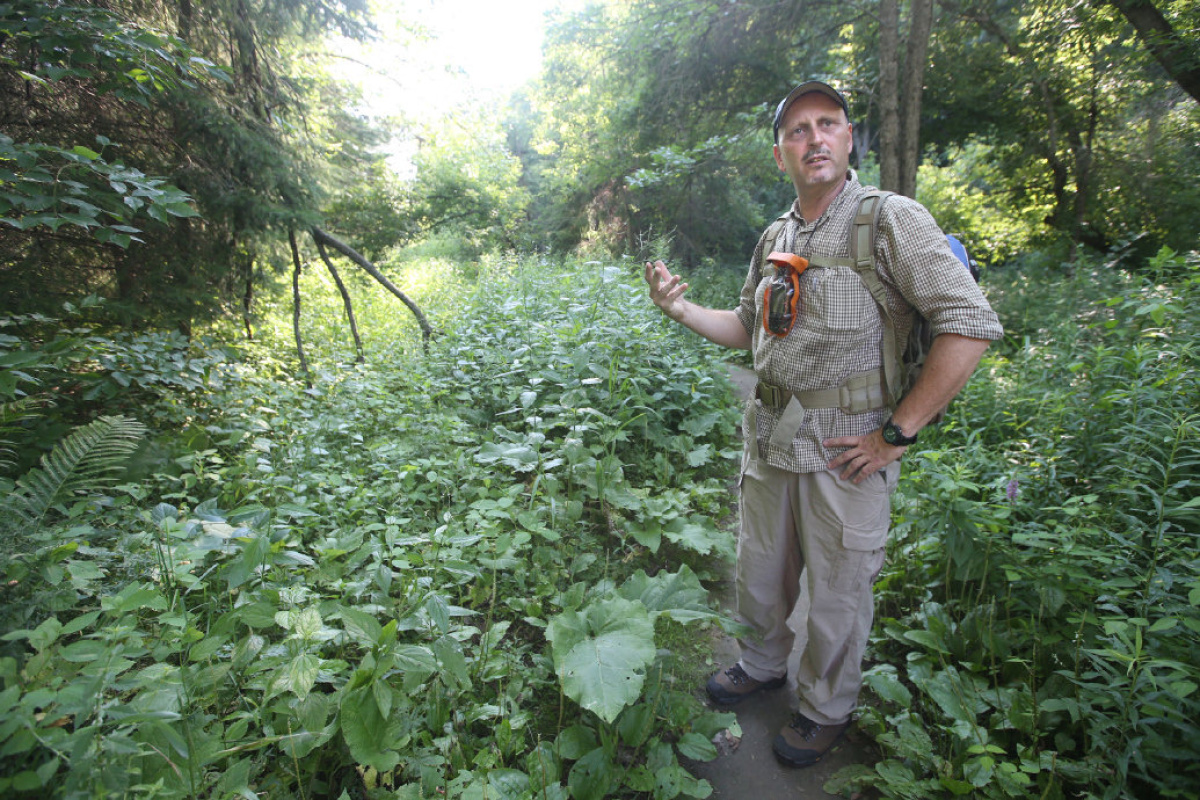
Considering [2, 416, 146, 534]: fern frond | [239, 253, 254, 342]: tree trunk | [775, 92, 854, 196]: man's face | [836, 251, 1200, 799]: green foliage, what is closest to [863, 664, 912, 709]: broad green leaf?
[836, 251, 1200, 799]: green foliage

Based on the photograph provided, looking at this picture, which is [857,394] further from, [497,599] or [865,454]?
[497,599]

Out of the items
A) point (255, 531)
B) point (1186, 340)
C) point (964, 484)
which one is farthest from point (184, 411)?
point (1186, 340)

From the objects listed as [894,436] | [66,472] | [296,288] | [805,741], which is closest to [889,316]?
[894,436]

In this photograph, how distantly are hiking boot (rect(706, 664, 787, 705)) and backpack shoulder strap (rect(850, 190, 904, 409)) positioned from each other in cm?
137

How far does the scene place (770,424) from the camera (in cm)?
214

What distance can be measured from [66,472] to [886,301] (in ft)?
10.6

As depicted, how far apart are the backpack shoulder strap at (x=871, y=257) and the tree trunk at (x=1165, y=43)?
7.18 m

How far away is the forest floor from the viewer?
195 centimetres

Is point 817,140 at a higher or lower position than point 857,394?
higher

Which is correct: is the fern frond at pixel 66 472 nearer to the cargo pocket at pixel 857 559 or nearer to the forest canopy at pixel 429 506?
the forest canopy at pixel 429 506

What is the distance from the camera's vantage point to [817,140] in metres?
1.95

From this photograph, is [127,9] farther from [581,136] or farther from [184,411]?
[581,136]

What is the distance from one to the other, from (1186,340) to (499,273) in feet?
31.4

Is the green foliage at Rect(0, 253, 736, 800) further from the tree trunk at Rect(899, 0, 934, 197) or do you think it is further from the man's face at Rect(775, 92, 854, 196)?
the tree trunk at Rect(899, 0, 934, 197)
